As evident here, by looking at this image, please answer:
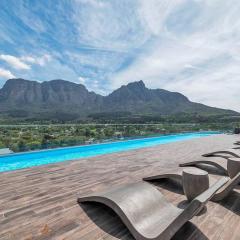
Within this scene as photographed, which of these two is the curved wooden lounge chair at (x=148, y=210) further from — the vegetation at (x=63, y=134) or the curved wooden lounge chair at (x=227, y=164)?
the vegetation at (x=63, y=134)

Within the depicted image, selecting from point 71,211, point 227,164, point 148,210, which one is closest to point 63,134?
point 71,211

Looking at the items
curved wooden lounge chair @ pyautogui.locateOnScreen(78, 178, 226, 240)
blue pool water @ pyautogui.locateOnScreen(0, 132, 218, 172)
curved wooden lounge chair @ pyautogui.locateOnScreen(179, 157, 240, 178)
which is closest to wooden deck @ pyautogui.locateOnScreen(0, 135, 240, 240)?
curved wooden lounge chair @ pyautogui.locateOnScreen(78, 178, 226, 240)

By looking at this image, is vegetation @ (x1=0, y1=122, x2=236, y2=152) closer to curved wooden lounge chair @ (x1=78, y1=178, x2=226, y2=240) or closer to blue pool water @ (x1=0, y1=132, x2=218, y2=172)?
blue pool water @ (x1=0, y1=132, x2=218, y2=172)

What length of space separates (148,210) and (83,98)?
2265 inches

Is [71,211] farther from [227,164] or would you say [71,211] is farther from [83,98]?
[83,98]

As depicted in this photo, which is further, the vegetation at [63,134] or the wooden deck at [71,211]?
the vegetation at [63,134]

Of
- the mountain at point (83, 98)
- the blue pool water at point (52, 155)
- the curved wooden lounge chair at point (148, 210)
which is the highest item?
the mountain at point (83, 98)

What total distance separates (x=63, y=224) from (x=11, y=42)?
36.8ft

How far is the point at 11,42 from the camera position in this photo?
438 inches

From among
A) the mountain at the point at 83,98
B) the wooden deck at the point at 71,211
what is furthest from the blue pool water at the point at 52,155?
the mountain at the point at 83,98

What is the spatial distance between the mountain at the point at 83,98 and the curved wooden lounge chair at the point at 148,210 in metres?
44.3

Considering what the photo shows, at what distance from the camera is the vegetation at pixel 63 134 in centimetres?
841

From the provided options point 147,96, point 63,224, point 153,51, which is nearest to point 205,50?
point 153,51

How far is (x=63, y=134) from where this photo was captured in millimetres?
10148
